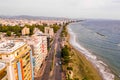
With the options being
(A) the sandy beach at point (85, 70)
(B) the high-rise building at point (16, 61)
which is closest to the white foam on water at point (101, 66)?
(A) the sandy beach at point (85, 70)

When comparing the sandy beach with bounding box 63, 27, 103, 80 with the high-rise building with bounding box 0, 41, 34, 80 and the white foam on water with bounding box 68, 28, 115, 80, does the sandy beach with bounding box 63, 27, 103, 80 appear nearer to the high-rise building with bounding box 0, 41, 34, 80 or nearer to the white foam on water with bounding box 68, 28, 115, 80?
the white foam on water with bounding box 68, 28, 115, 80

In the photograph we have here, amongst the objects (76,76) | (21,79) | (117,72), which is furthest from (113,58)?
(21,79)

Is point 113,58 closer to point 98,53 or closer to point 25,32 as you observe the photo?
point 98,53

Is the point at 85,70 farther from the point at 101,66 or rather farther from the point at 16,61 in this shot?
the point at 16,61

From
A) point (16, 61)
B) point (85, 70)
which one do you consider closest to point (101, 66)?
point (85, 70)

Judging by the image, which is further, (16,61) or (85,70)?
(85,70)

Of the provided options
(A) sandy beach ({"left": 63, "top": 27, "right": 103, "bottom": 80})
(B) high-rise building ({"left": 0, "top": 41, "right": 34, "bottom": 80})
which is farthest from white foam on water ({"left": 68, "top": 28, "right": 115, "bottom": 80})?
(B) high-rise building ({"left": 0, "top": 41, "right": 34, "bottom": 80})

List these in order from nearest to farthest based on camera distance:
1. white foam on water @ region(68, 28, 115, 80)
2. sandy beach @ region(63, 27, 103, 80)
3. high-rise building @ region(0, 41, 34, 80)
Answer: high-rise building @ region(0, 41, 34, 80) → sandy beach @ region(63, 27, 103, 80) → white foam on water @ region(68, 28, 115, 80)

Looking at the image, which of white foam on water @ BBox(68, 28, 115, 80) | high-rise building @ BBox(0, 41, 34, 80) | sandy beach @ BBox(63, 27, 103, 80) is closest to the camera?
high-rise building @ BBox(0, 41, 34, 80)
